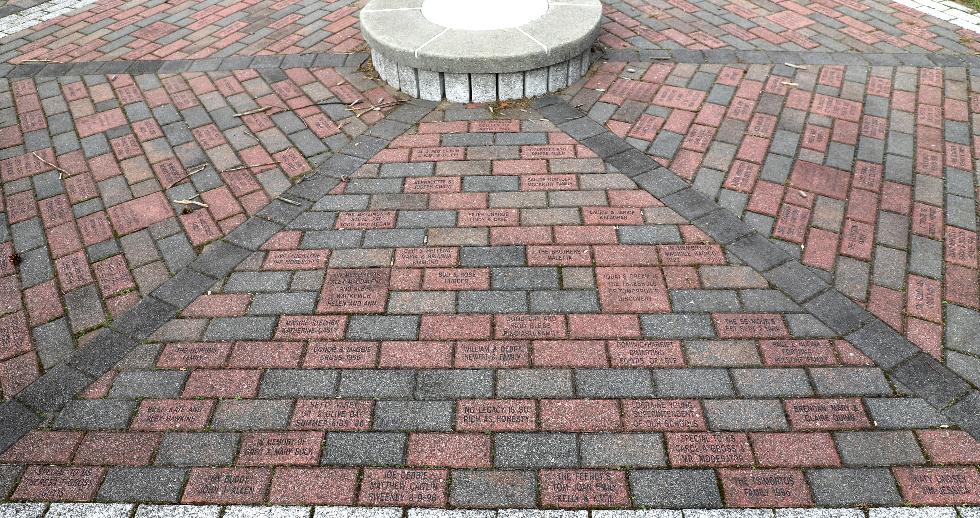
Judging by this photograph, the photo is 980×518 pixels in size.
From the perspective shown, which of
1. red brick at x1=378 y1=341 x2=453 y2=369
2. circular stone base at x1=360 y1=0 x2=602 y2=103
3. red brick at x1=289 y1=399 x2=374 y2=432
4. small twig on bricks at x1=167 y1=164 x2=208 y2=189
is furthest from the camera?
circular stone base at x1=360 y1=0 x2=602 y2=103

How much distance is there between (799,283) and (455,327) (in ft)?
5.93

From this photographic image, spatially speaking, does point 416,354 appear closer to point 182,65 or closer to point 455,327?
point 455,327

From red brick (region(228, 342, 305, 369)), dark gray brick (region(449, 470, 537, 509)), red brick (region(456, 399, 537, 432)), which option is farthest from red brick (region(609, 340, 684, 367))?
red brick (region(228, 342, 305, 369))

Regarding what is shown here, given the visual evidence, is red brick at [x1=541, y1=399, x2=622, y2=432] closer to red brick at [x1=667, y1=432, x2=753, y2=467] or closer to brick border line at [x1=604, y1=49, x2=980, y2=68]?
red brick at [x1=667, y1=432, x2=753, y2=467]

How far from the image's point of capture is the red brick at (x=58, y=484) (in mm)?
2514

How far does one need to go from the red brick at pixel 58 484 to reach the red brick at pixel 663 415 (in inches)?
85.9

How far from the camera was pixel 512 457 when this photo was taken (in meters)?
2.60

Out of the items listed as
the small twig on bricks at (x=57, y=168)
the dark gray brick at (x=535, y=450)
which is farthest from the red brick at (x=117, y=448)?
the small twig on bricks at (x=57, y=168)

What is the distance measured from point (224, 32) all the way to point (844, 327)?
5.77 meters

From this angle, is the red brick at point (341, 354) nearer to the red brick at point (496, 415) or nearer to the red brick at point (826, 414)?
the red brick at point (496, 415)

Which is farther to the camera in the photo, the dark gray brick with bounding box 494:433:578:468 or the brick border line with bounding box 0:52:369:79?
the brick border line with bounding box 0:52:369:79

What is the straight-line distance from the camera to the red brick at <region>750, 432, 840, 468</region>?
255 centimetres

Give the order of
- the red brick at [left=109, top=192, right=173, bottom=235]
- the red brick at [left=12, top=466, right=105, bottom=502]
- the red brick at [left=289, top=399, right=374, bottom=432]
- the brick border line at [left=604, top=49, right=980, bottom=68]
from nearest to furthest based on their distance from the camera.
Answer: the red brick at [left=12, top=466, right=105, bottom=502]
the red brick at [left=289, top=399, right=374, bottom=432]
the red brick at [left=109, top=192, right=173, bottom=235]
the brick border line at [left=604, top=49, right=980, bottom=68]

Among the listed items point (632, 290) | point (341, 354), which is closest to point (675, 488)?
point (632, 290)
